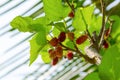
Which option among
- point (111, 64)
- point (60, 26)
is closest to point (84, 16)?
point (60, 26)

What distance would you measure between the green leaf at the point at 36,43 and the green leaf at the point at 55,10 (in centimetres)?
5

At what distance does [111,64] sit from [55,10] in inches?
15.1

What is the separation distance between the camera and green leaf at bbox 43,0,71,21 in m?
0.80

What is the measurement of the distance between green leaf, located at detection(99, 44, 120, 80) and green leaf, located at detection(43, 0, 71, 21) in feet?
1.06

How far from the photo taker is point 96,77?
1.71 feet

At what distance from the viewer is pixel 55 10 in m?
0.84

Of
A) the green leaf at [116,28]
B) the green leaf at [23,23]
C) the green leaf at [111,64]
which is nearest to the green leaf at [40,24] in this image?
the green leaf at [23,23]

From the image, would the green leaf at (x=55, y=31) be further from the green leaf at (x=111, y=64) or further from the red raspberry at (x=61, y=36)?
the green leaf at (x=111, y=64)

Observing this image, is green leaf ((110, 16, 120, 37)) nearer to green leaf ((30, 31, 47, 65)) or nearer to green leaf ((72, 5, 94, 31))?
green leaf ((72, 5, 94, 31))

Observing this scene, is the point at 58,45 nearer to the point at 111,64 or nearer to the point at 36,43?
the point at 36,43

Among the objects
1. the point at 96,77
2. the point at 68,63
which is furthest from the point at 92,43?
the point at 68,63

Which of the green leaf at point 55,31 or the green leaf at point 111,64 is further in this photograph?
the green leaf at point 55,31

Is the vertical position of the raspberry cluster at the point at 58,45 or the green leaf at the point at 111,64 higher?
the raspberry cluster at the point at 58,45

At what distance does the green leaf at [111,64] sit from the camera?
0.48 meters
